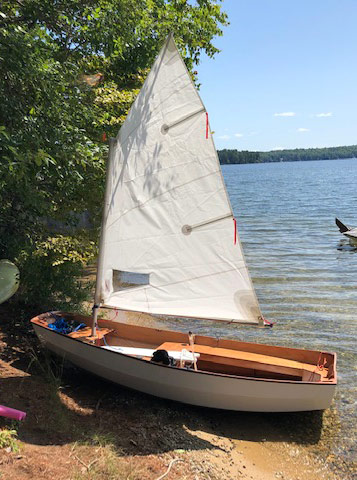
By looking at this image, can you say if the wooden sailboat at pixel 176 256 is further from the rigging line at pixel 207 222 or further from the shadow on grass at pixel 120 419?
the shadow on grass at pixel 120 419

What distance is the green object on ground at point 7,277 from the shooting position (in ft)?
36.3

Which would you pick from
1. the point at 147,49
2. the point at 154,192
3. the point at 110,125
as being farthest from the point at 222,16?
the point at 154,192

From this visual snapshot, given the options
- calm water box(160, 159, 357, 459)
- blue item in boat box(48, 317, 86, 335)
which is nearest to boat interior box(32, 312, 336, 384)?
blue item in boat box(48, 317, 86, 335)

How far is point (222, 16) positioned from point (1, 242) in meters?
13.4

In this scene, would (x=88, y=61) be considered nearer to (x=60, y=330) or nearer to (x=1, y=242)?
(x=1, y=242)

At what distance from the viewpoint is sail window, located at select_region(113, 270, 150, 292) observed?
30.6 ft

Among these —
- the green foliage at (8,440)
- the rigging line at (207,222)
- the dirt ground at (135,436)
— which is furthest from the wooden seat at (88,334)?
the rigging line at (207,222)

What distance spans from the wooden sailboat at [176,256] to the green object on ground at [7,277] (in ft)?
9.41

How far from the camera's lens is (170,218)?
927 centimetres

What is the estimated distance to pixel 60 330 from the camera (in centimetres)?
1064

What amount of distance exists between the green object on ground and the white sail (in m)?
3.42

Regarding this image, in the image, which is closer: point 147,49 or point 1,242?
point 1,242

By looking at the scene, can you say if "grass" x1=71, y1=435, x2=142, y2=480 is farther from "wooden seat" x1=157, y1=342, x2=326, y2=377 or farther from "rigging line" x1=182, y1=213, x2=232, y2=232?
"rigging line" x1=182, y1=213, x2=232, y2=232

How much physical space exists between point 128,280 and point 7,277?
3.97m
